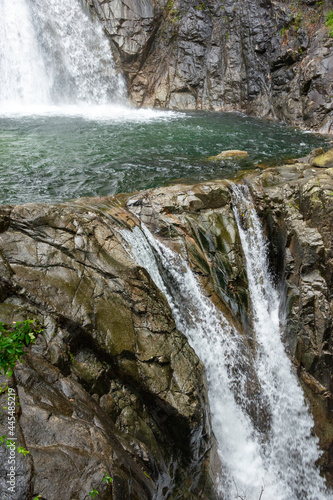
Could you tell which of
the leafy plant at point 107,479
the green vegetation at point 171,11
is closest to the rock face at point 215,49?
the green vegetation at point 171,11

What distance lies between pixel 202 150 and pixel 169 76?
41.6ft

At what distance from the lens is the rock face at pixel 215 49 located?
65.0 ft

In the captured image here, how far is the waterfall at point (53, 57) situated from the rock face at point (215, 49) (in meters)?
1.23

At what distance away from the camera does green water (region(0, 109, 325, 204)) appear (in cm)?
957

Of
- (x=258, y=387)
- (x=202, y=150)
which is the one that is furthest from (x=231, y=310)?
(x=202, y=150)

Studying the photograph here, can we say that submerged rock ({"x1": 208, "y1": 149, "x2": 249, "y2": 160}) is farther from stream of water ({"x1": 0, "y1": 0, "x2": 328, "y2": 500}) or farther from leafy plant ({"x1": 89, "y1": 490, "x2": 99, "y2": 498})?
leafy plant ({"x1": 89, "y1": 490, "x2": 99, "y2": 498})

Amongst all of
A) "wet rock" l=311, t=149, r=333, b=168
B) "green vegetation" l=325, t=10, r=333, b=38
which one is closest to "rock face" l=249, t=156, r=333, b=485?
"wet rock" l=311, t=149, r=333, b=168

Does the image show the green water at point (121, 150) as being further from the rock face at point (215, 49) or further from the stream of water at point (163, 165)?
the rock face at point (215, 49)

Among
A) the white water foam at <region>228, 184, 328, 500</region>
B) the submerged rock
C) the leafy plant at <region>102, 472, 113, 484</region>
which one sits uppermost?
the submerged rock

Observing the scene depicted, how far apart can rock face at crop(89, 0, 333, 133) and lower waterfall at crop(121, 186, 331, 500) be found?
15939mm

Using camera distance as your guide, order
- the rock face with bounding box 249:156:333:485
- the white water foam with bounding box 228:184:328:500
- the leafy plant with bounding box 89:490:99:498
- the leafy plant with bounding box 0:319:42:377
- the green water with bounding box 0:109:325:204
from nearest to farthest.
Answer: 1. the leafy plant with bounding box 89:490:99:498
2. the leafy plant with bounding box 0:319:42:377
3. the white water foam with bounding box 228:184:328:500
4. the rock face with bounding box 249:156:333:485
5. the green water with bounding box 0:109:325:204

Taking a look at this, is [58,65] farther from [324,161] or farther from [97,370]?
[97,370]

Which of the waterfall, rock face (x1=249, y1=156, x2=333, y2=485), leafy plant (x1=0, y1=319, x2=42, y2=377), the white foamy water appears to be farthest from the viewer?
the waterfall

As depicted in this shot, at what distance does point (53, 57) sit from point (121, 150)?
46.0ft
